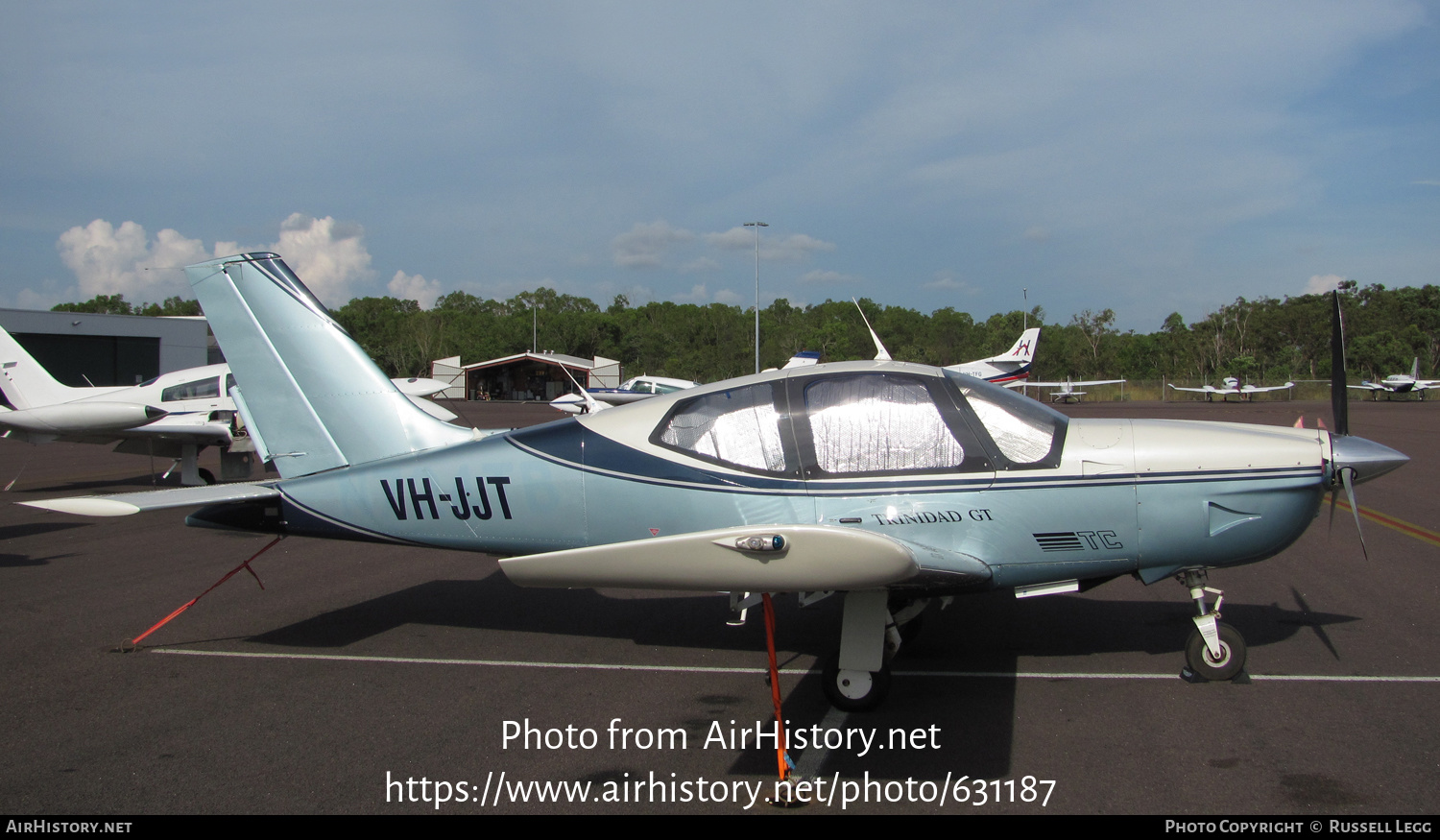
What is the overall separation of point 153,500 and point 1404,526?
42.4 feet

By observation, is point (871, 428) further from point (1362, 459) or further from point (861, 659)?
point (1362, 459)

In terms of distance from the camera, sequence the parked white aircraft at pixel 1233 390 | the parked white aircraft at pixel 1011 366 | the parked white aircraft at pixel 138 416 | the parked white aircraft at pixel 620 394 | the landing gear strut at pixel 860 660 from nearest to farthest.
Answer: the landing gear strut at pixel 860 660
the parked white aircraft at pixel 138 416
the parked white aircraft at pixel 620 394
the parked white aircraft at pixel 1011 366
the parked white aircraft at pixel 1233 390

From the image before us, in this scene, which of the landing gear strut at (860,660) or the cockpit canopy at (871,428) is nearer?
the landing gear strut at (860,660)

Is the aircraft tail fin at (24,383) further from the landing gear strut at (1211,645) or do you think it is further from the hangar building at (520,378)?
the hangar building at (520,378)

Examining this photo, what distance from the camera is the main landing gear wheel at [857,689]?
4535 mm

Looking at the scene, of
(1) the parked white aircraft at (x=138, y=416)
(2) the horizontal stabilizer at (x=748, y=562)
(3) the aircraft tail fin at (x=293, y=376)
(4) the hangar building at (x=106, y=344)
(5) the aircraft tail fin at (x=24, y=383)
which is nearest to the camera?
Result: (2) the horizontal stabilizer at (x=748, y=562)

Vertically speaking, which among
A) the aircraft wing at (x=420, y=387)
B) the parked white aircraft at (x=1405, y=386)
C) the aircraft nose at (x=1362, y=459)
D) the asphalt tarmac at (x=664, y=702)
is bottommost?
the asphalt tarmac at (x=664, y=702)

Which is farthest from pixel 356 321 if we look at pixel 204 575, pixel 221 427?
pixel 204 575

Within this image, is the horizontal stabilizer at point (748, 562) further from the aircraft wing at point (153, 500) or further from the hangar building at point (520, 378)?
the hangar building at point (520, 378)

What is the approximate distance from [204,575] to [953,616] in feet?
22.7

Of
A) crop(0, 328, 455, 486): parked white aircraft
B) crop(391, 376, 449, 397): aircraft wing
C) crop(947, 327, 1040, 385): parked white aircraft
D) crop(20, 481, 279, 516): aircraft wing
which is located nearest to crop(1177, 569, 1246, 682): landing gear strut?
crop(20, 481, 279, 516): aircraft wing

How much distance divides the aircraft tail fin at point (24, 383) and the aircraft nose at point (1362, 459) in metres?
17.4

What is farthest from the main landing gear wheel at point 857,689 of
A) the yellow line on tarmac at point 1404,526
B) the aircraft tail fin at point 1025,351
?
the aircraft tail fin at point 1025,351

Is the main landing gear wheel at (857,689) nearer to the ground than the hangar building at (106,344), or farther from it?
nearer to the ground
